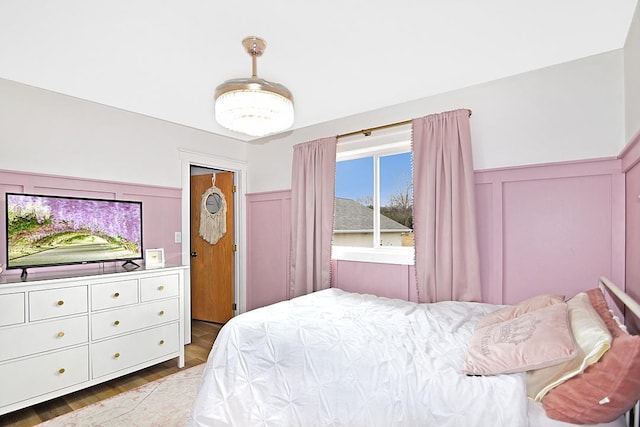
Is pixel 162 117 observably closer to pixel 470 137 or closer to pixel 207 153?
pixel 207 153

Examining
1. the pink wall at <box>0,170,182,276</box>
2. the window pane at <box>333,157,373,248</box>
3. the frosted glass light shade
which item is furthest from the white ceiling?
the window pane at <box>333,157,373,248</box>

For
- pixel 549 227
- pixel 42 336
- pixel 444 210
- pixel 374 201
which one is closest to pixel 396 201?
pixel 374 201

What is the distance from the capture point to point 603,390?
1.03 metres

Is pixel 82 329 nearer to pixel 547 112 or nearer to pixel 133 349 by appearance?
pixel 133 349

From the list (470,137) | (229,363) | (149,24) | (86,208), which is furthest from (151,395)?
(470,137)

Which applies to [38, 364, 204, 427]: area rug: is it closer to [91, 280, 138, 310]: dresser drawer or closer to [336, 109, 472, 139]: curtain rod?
[91, 280, 138, 310]: dresser drawer

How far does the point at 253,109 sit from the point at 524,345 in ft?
5.67

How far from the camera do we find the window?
10.3 ft

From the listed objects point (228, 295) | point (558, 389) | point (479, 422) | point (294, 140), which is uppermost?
point (294, 140)

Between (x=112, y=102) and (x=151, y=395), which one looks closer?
(x=151, y=395)

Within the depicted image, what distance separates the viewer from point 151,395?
2572mm

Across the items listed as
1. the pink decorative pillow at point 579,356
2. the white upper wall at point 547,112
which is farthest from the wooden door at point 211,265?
the pink decorative pillow at point 579,356

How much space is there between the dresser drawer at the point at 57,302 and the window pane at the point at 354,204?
2226 mm

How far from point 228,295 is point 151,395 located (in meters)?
1.81
